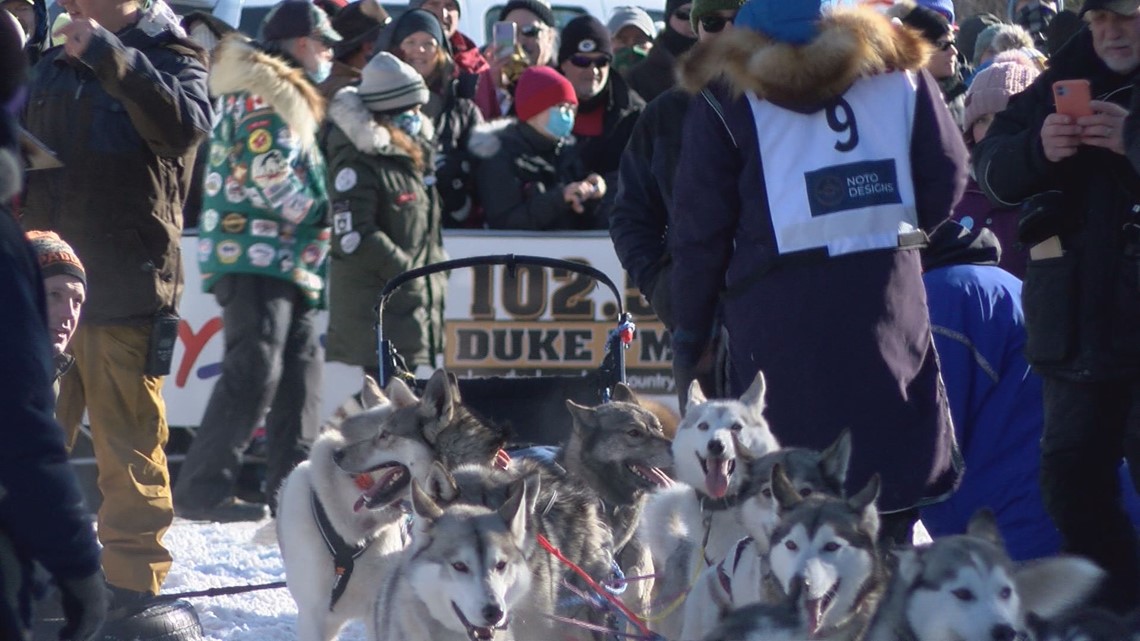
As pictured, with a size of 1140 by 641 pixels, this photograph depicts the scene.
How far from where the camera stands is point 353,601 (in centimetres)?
516

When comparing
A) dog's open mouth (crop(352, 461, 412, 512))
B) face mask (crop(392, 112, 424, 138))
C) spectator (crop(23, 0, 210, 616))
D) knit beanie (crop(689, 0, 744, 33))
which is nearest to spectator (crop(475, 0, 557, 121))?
face mask (crop(392, 112, 424, 138))

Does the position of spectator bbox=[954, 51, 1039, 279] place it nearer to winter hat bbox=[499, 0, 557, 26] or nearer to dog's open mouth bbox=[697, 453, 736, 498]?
dog's open mouth bbox=[697, 453, 736, 498]

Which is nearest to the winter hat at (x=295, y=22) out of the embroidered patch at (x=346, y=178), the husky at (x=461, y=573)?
the embroidered patch at (x=346, y=178)

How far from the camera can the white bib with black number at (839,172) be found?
13.3ft

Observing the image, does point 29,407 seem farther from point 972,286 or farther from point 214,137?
point 214,137

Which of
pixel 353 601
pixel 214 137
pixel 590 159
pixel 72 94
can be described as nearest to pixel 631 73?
pixel 590 159

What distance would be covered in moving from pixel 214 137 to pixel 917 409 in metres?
4.06

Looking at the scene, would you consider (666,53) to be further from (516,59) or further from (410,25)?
(516,59)

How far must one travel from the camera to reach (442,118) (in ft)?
27.9

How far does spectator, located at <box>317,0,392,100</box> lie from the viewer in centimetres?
842

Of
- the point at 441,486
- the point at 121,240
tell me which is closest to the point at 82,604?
the point at 441,486

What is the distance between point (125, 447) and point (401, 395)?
1205mm

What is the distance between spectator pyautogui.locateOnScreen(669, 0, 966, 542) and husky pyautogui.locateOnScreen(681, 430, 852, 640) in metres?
0.20

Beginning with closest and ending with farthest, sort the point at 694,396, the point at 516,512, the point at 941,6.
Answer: the point at 516,512
the point at 694,396
the point at 941,6
